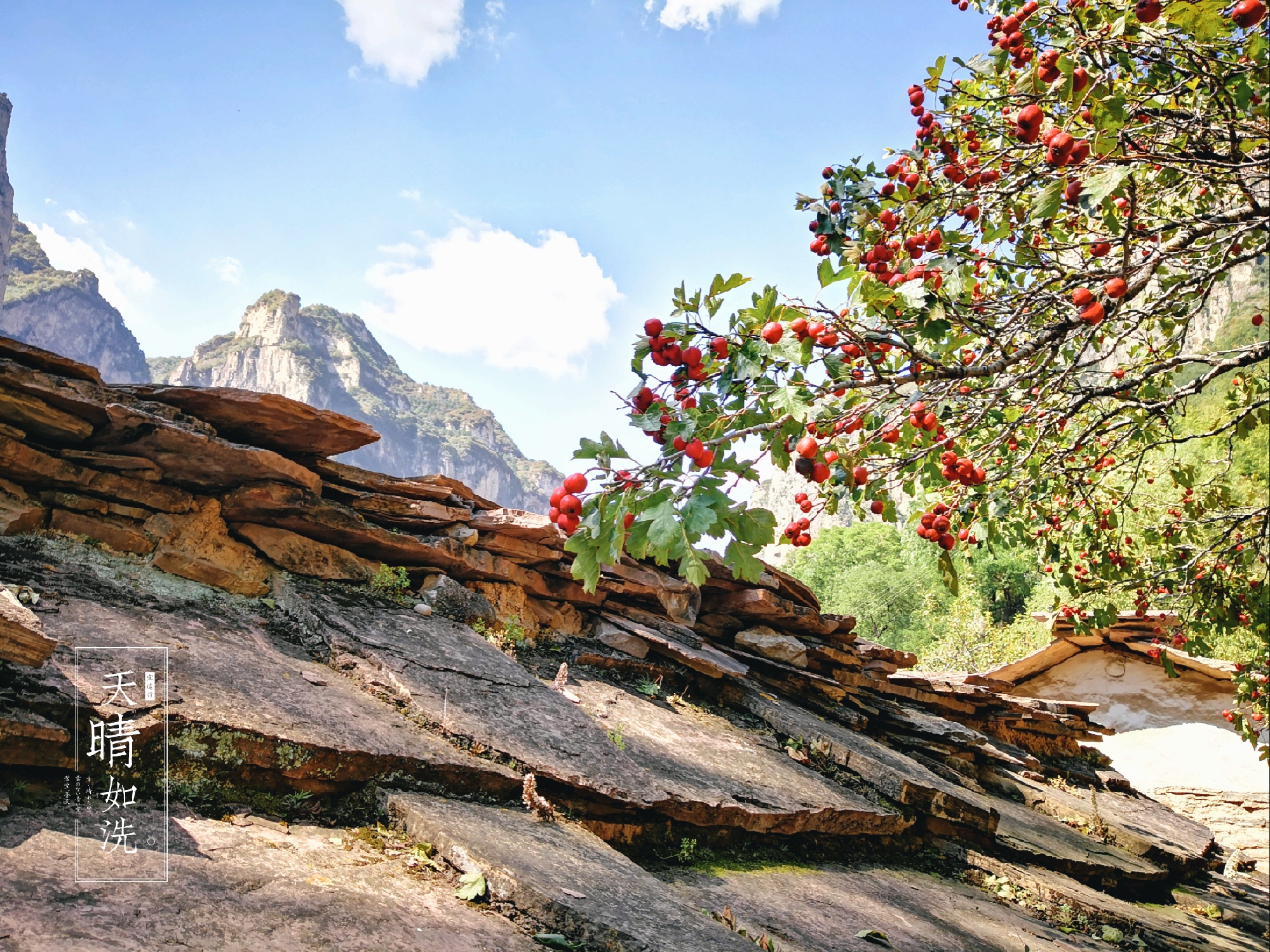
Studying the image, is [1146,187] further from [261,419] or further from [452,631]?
[261,419]

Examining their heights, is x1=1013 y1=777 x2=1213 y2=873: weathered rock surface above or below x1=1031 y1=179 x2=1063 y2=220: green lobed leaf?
below

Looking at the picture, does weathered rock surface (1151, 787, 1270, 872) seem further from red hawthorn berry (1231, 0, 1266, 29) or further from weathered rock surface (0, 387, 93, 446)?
weathered rock surface (0, 387, 93, 446)

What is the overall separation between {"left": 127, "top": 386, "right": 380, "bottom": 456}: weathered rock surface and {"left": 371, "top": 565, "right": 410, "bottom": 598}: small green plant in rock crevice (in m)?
0.94

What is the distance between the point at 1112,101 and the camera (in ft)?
7.93

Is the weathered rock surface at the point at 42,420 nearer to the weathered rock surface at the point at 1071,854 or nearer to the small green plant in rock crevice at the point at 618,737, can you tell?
the small green plant in rock crevice at the point at 618,737

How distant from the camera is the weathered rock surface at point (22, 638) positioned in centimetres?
258

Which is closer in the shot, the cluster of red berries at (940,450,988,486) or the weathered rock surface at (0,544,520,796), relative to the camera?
the weathered rock surface at (0,544,520,796)

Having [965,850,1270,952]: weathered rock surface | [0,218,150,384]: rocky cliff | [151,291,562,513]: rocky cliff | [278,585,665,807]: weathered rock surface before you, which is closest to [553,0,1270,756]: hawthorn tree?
[278,585,665,807]: weathered rock surface

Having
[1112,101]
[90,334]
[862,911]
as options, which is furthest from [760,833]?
[90,334]

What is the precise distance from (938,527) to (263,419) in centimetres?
441

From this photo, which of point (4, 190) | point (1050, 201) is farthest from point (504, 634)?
point (4, 190)

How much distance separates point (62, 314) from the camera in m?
106

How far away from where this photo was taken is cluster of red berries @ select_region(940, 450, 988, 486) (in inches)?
141

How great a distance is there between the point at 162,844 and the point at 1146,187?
6304 millimetres
